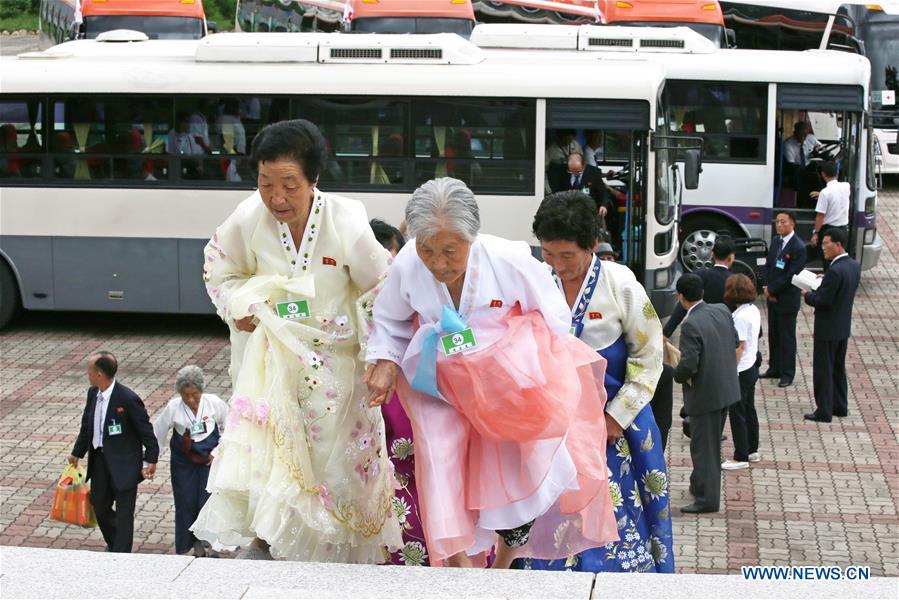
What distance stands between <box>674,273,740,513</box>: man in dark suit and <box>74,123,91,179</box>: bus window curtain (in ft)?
22.6

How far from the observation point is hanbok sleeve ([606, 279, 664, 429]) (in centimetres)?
524

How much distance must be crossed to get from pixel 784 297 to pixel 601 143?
2388 mm

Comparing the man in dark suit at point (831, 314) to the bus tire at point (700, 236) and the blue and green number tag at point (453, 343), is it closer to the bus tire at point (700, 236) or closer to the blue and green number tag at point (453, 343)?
the bus tire at point (700, 236)

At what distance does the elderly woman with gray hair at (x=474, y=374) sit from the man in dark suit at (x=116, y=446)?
3.74 metres

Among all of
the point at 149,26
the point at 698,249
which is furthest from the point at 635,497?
the point at 149,26

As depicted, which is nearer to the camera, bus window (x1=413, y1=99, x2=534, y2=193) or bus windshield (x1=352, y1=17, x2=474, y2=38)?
bus window (x1=413, y1=99, x2=534, y2=193)

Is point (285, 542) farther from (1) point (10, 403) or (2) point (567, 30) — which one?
(2) point (567, 30)

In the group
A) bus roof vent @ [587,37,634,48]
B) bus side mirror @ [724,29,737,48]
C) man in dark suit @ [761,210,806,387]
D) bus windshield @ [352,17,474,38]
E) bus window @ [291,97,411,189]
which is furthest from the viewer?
bus side mirror @ [724,29,737,48]

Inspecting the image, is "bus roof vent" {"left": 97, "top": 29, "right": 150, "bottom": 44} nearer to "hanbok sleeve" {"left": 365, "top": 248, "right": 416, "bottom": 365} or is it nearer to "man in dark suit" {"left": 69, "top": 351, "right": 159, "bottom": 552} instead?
"man in dark suit" {"left": 69, "top": 351, "right": 159, "bottom": 552}

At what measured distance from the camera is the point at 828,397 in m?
11.0

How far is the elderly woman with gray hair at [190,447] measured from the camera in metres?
8.01

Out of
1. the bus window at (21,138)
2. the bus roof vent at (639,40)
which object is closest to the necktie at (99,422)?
the bus window at (21,138)

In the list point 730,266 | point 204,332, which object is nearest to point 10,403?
point 204,332

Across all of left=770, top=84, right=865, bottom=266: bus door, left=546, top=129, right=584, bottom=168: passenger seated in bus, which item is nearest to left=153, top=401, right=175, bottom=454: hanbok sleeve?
left=546, top=129, right=584, bottom=168: passenger seated in bus
